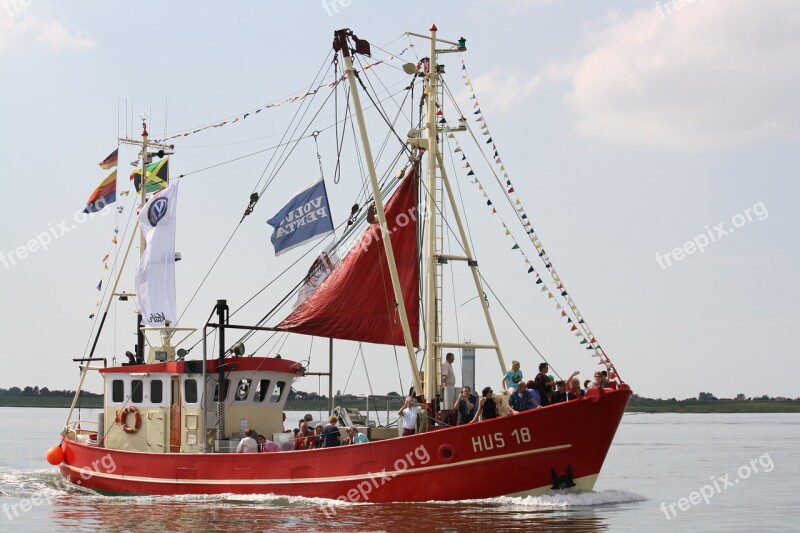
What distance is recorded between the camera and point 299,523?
23328 millimetres

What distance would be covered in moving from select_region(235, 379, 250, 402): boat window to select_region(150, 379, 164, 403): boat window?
206cm

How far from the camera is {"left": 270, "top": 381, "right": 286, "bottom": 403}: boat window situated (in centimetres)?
3047

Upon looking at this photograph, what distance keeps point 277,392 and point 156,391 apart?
130 inches

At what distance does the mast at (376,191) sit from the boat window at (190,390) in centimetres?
616

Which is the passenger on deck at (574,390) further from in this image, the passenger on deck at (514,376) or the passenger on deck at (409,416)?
the passenger on deck at (409,416)

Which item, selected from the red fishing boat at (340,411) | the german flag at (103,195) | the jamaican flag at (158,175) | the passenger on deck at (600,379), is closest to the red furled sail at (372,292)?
the red fishing boat at (340,411)

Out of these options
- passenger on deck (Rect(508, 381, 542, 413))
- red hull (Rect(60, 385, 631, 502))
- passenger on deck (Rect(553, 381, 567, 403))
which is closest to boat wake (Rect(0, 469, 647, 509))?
red hull (Rect(60, 385, 631, 502))

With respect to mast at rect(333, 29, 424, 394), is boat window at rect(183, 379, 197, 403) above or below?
below

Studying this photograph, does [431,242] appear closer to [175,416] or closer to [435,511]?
[435,511]

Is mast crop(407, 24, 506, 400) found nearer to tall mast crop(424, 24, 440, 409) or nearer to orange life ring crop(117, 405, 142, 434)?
tall mast crop(424, 24, 440, 409)

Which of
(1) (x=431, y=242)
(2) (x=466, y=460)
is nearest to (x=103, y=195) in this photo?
(1) (x=431, y=242)

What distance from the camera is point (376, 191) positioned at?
26531 millimetres

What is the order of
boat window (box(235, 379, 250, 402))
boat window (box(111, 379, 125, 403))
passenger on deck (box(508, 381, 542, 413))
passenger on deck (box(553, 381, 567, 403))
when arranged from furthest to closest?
boat window (box(111, 379, 125, 403)) → boat window (box(235, 379, 250, 402)) → passenger on deck (box(553, 381, 567, 403)) → passenger on deck (box(508, 381, 542, 413))

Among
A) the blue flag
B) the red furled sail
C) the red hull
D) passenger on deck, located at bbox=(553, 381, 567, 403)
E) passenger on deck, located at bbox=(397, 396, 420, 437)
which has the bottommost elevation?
the red hull
